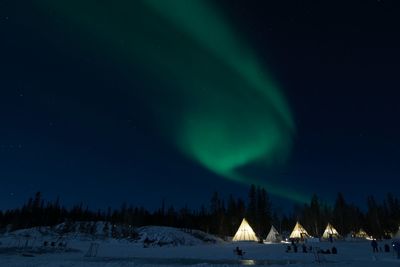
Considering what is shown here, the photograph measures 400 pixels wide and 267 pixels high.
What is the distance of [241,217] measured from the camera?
376 feet

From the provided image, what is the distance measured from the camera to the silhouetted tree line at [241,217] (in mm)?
107875

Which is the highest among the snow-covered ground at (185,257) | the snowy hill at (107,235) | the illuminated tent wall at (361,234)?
the illuminated tent wall at (361,234)

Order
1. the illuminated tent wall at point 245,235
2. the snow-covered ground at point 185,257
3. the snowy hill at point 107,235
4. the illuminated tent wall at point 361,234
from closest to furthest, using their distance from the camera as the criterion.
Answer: the snow-covered ground at point 185,257 < the illuminated tent wall at point 245,235 < the snowy hill at point 107,235 < the illuminated tent wall at point 361,234

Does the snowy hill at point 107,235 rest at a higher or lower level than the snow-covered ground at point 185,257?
higher

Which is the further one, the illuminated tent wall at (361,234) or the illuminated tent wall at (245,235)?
the illuminated tent wall at (361,234)

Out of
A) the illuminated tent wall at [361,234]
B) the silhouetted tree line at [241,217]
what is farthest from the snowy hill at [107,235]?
the illuminated tent wall at [361,234]

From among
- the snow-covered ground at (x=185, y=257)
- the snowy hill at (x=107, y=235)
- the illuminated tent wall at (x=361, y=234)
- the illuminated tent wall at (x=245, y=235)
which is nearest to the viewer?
the snow-covered ground at (x=185, y=257)

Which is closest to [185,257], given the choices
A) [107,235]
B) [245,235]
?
[245,235]

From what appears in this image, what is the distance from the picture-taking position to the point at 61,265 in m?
22.7

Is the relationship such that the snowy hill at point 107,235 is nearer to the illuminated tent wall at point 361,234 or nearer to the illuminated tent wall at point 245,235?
the illuminated tent wall at point 245,235

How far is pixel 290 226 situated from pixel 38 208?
12068 cm

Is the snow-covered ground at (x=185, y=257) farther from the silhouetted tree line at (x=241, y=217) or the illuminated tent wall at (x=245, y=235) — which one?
the silhouetted tree line at (x=241, y=217)

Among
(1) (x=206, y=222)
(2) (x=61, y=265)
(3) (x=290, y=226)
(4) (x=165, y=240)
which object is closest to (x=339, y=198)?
(3) (x=290, y=226)

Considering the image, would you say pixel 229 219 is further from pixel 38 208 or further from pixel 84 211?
pixel 38 208
